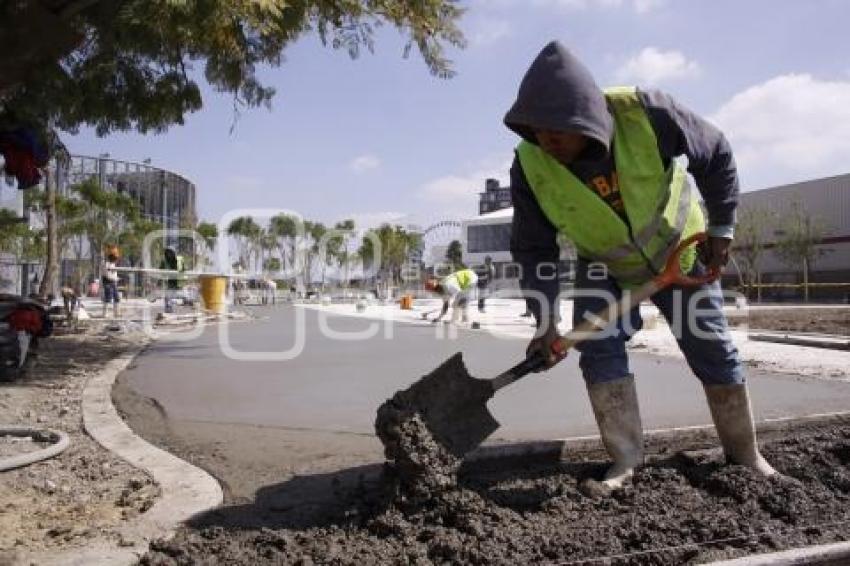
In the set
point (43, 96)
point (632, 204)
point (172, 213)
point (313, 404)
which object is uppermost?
point (172, 213)

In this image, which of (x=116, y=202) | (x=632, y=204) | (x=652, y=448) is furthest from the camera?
(x=116, y=202)

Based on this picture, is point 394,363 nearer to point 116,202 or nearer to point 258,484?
point 258,484

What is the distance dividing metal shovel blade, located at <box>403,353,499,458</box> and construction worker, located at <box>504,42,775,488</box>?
326 millimetres

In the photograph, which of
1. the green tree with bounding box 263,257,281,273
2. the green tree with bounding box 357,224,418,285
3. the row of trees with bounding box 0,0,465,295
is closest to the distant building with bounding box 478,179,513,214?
the green tree with bounding box 357,224,418,285

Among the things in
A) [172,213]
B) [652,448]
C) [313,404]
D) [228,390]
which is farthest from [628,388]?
[172,213]

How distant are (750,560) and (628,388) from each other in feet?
3.84

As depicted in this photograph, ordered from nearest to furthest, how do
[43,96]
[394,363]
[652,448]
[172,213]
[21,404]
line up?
[652,448], [21,404], [43,96], [394,363], [172,213]

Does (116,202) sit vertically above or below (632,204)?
above

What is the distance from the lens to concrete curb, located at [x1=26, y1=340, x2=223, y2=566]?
2514mm

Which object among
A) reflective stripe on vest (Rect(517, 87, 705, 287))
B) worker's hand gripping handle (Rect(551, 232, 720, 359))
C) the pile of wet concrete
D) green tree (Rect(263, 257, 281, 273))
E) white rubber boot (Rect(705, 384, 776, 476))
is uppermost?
green tree (Rect(263, 257, 281, 273))

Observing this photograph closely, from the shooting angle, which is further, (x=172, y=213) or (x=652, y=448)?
(x=172, y=213)

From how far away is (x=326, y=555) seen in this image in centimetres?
245

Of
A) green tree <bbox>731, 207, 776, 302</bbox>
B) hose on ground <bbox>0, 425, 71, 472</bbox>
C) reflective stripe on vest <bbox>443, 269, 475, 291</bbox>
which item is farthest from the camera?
green tree <bbox>731, 207, 776, 302</bbox>

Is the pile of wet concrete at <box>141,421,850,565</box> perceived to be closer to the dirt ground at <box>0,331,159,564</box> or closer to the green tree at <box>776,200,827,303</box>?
the dirt ground at <box>0,331,159,564</box>
